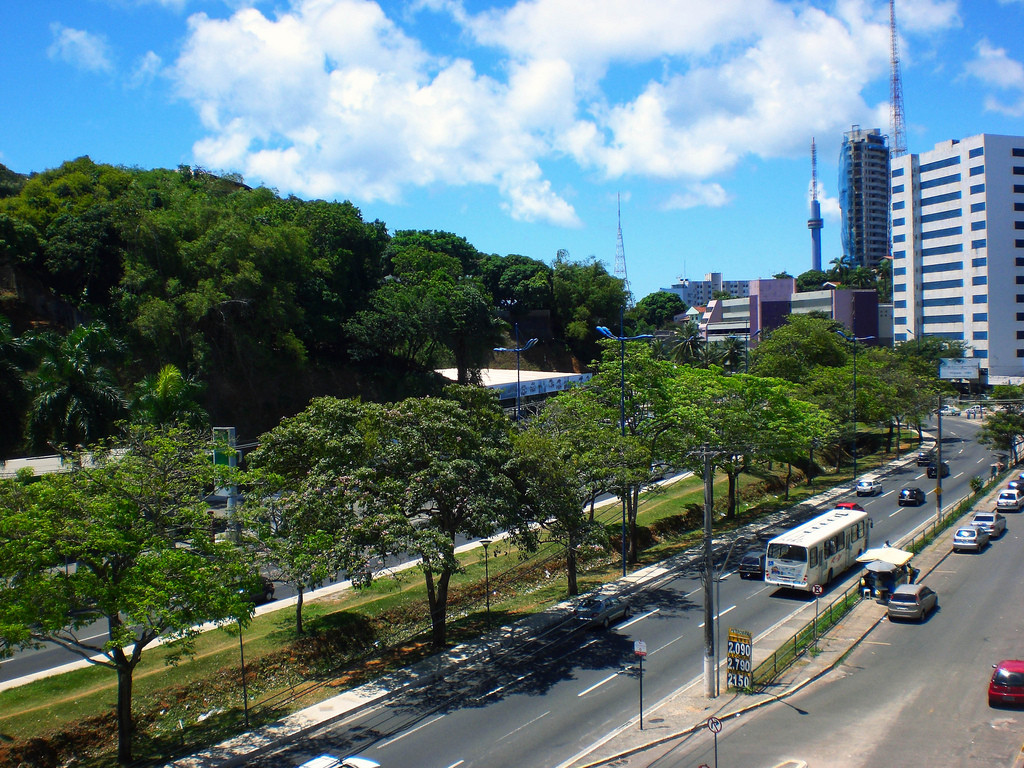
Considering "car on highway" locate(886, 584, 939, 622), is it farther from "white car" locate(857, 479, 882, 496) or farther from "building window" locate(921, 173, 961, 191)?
"building window" locate(921, 173, 961, 191)

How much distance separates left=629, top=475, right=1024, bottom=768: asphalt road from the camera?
725 inches

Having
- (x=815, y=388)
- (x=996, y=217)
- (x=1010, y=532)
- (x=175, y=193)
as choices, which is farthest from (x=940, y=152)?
(x=175, y=193)

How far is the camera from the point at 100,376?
36.5 meters

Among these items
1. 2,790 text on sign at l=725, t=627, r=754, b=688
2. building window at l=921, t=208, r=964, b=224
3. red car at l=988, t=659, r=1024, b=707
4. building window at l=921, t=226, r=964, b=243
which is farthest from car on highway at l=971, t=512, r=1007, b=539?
building window at l=921, t=208, r=964, b=224

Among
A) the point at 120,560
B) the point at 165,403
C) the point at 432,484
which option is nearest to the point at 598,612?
the point at 432,484

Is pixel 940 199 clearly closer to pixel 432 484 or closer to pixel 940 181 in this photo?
pixel 940 181

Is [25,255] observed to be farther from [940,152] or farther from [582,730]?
[940,152]

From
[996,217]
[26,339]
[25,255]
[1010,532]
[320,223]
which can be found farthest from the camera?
[996,217]

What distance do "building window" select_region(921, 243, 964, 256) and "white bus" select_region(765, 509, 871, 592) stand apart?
95.9m

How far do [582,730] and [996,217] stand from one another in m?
117

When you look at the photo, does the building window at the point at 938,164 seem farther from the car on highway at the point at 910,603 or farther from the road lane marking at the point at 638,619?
the road lane marking at the point at 638,619

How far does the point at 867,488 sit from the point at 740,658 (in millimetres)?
37018

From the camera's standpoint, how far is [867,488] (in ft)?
178

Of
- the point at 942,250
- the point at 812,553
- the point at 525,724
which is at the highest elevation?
the point at 942,250
